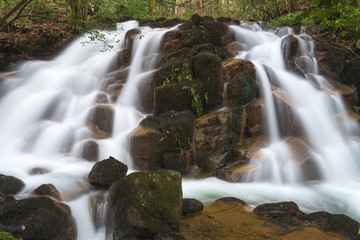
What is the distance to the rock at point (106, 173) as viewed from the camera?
15.6 ft

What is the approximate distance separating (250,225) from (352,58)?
29.8ft

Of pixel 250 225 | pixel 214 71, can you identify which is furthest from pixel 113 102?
pixel 250 225

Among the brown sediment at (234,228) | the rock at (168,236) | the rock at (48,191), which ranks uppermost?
Result: the rock at (48,191)

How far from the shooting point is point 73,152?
21.6ft

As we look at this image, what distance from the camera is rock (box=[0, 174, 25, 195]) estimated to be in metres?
4.18

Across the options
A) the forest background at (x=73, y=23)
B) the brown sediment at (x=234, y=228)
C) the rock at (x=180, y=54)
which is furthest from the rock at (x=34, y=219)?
the rock at (x=180, y=54)

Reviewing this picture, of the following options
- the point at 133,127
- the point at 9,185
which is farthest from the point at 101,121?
the point at 9,185

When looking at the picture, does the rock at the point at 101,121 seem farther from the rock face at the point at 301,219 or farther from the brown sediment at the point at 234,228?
the rock face at the point at 301,219

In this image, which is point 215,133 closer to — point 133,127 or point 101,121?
point 133,127

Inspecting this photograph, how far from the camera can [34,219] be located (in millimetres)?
3287

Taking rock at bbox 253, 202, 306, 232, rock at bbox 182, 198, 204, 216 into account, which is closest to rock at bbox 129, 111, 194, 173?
rock at bbox 182, 198, 204, 216

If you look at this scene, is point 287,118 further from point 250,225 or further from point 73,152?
point 73,152

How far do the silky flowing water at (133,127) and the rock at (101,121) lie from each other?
0.58 feet

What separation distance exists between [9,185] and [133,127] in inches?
150
